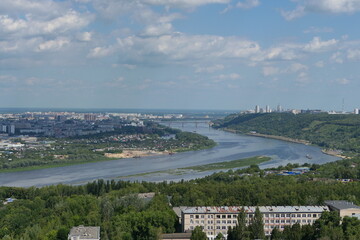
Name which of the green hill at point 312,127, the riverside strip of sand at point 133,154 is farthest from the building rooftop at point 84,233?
the green hill at point 312,127

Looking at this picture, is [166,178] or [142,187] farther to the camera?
[166,178]

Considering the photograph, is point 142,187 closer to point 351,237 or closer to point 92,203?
point 92,203

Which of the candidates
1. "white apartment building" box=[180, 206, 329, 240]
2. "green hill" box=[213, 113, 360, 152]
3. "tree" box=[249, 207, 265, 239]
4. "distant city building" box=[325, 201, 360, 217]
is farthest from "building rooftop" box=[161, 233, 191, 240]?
"green hill" box=[213, 113, 360, 152]

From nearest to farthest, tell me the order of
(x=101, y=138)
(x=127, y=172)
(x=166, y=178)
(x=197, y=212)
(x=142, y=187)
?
(x=197, y=212) → (x=142, y=187) → (x=166, y=178) → (x=127, y=172) → (x=101, y=138)

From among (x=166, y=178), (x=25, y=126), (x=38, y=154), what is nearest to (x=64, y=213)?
(x=166, y=178)

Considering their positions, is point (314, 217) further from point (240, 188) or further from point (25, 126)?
point (25, 126)

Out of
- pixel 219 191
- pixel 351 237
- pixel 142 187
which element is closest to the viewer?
pixel 351 237

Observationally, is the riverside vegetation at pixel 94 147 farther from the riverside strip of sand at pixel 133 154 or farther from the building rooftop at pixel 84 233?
the building rooftop at pixel 84 233
